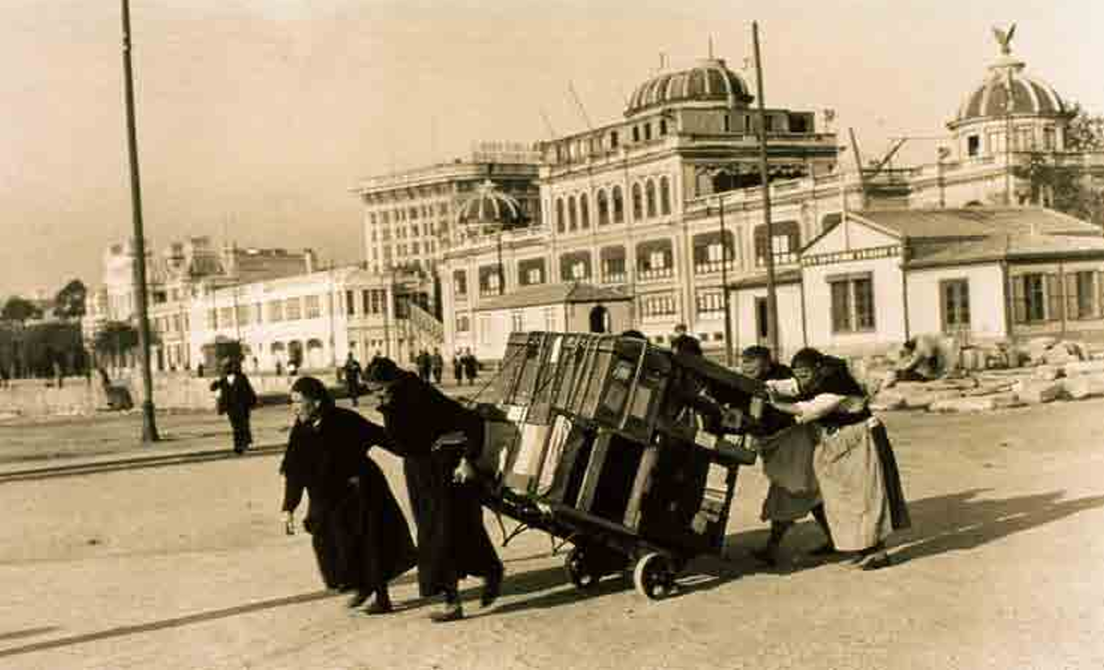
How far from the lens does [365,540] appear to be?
7.72 metres

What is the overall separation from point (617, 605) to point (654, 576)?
1.00 feet

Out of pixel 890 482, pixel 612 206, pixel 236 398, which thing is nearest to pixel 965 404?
pixel 236 398

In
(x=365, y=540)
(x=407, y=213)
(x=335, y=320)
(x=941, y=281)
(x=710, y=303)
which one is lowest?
(x=365, y=540)

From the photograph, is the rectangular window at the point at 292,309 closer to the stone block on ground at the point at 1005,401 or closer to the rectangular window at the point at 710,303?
the rectangular window at the point at 710,303

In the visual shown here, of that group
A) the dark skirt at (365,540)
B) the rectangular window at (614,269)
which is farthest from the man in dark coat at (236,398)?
the rectangular window at (614,269)

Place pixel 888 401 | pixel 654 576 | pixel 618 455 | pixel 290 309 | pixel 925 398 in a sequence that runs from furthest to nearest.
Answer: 1. pixel 290 309
2. pixel 888 401
3. pixel 925 398
4. pixel 618 455
5. pixel 654 576

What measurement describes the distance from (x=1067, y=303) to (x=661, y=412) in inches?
1129

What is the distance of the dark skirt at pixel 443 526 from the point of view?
7426 mm

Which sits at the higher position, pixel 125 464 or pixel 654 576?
pixel 654 576

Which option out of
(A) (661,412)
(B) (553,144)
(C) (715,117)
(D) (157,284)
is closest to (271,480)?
(A) (661,412)

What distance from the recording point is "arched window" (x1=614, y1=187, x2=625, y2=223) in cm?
7469

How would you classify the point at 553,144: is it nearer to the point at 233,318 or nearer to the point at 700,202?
the point at 700,202

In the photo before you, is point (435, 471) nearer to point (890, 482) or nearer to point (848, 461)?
point (848, 461)

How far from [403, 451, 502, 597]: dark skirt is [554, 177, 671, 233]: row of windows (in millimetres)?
63786
